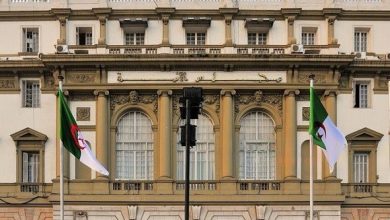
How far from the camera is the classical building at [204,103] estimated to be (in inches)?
2208

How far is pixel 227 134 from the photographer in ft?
185

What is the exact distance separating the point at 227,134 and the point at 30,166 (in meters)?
11.1

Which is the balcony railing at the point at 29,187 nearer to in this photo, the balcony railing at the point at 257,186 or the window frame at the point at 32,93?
the window frame at the point at 32,93

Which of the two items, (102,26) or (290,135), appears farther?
(102,26)

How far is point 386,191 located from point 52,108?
18915mm

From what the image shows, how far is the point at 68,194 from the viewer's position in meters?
55.7

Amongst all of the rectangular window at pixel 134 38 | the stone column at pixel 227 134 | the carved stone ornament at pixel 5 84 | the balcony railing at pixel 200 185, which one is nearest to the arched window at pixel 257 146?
the stone column at pixel 227 134

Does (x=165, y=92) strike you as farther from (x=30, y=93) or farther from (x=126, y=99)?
(x=30, y=93)

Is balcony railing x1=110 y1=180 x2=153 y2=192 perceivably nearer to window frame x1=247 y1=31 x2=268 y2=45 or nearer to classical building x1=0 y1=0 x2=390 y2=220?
classical building x1=0 y1=0 x2=390 y2=220

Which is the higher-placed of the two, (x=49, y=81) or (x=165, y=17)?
(x=165, y=17)

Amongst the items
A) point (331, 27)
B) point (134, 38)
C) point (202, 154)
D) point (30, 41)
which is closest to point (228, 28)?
point (134, 38)

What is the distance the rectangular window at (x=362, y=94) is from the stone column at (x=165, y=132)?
34.7ft

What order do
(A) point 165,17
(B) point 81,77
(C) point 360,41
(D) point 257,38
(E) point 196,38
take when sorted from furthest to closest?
(C) point 360,41
(D) point 257,38
(E) point 196,38
(A) point 165,17
(B) point 81,77

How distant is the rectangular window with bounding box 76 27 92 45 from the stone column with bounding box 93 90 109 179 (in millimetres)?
3674
